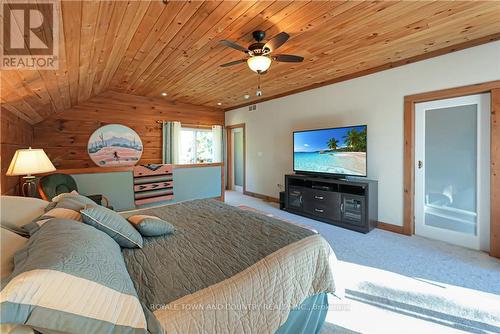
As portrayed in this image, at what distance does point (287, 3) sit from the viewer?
1.90m

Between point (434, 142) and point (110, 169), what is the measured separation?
4.85 meters

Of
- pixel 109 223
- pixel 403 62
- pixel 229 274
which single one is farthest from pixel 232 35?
pixel 403 62

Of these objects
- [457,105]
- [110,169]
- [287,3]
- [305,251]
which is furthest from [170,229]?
[457,105]

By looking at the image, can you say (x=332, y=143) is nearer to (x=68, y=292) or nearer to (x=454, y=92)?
(x=454, y=92)

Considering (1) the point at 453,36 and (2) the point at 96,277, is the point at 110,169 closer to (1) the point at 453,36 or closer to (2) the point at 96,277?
(2) the point at 96,277

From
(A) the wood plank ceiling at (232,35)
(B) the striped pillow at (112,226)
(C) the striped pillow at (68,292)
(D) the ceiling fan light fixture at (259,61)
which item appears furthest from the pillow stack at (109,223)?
(D) the ceiling fan light fixture at (259,61)

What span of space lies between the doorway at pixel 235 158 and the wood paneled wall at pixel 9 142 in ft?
14.7

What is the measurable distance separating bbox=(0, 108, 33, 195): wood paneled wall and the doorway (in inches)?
176

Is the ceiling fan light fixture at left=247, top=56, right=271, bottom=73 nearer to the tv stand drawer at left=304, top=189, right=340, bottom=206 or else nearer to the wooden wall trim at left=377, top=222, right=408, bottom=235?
the tv stand drawer at left=304, top=189, right=340, bottom=206

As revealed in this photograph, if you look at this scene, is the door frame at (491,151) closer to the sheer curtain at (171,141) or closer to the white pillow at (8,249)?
the white pillow at (8,249)

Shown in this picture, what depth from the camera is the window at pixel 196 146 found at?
610cm

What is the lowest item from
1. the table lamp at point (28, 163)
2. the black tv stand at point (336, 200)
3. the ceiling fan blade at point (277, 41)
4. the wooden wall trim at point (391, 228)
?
the wooden wall trim at point (391, 228)

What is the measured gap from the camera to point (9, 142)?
2543 mm

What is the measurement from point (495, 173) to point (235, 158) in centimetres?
552
